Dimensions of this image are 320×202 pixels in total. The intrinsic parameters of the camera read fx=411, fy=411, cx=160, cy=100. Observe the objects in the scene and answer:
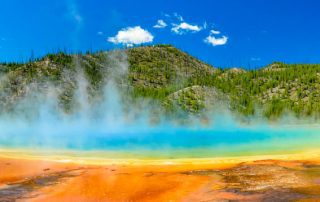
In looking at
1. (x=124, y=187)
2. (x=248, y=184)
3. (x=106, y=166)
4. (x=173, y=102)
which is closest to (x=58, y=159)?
(x=106, y=166)

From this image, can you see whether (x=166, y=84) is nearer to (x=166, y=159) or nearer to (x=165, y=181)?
(x=166, y=159)

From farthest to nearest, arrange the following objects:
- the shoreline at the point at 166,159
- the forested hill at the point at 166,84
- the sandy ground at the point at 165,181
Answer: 1. the forested hill at the point at 166,84
2. the shoreline at the point at 166,159
3. the sandy ground at the point at 165,181

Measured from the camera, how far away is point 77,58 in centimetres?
12138

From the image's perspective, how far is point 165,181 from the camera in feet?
39.4

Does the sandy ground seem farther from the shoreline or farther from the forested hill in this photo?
the forested hill

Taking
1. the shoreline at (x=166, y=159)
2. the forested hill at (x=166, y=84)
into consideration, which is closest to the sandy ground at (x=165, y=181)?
the shoreline at (x=166, y=159)

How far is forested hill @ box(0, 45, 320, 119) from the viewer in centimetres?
8294

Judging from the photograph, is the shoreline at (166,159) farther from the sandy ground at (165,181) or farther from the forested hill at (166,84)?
the forested hill at (166,84)

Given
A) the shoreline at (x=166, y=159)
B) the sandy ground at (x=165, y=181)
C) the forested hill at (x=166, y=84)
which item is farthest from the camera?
the forested hill at (x=166, y=84)

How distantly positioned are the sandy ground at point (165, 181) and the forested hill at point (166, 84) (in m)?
62.3

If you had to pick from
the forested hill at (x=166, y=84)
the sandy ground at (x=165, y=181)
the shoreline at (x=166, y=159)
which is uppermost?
the forested hill at (x=166, y=84)

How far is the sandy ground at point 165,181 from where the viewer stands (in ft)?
33.0

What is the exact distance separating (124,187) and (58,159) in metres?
7.00

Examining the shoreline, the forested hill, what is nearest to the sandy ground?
the shoreline
